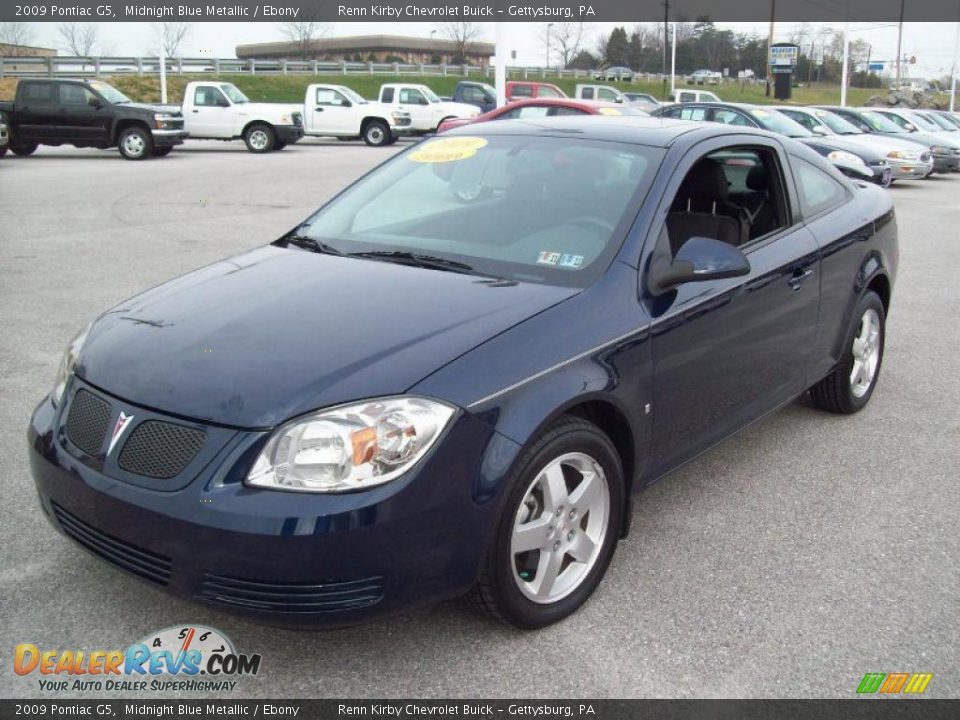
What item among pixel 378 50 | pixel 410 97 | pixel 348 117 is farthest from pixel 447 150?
pixel 378 50

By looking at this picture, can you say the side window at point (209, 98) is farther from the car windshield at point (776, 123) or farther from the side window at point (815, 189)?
the side window at point (815, 189)

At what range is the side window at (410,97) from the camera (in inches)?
1139

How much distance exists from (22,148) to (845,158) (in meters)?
17.7

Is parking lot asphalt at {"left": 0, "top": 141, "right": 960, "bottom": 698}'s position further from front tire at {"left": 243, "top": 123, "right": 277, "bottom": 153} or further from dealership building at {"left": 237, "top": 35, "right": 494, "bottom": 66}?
dealership building at {"left": 237, "top": 35, "right": 494, "bottom": 66}

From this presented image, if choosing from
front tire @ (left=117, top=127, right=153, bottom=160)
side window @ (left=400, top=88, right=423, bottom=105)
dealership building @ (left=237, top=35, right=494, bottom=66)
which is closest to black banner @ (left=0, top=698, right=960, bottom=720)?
front tire @ (left=117, top=127, right=153, bottom=160)

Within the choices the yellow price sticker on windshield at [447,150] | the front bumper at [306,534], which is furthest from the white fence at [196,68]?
the front bumper at [306,534]

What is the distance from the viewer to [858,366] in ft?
17.3

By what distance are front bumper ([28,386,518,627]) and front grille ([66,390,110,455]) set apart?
0.10 metres

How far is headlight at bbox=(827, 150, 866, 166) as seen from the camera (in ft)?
55.0

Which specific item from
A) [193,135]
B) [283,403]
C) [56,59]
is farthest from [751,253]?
[56,59]

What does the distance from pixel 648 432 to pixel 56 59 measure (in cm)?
4606

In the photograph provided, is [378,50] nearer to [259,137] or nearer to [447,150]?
[259,137]

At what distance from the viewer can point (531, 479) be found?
9.52 feet

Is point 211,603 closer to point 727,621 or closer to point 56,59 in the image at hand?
point 727,621
